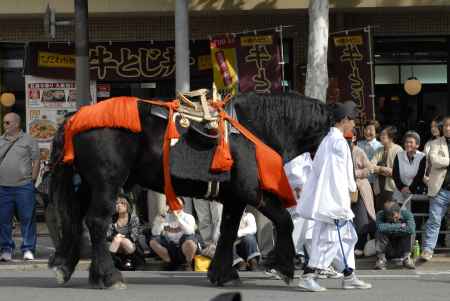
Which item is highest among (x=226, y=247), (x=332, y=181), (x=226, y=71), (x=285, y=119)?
(x=226, y=71)

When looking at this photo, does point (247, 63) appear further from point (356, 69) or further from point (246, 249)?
Answer: point (246, 249)

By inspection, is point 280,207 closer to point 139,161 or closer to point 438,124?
point 139,161

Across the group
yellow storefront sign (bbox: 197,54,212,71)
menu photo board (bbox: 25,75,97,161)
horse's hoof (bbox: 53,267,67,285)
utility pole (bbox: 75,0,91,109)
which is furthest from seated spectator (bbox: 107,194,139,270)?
yellow storefront sign (bbox: 197,54,212,71)

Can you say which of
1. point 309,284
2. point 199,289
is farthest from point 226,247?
point 309,284

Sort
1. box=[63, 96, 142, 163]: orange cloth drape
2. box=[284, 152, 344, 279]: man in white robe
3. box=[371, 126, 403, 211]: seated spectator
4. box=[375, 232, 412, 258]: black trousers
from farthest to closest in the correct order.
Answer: box=[371, 126, 403, 211]: seated spectator < box=[375, 232, 412, 258]: black trousers < box=[284, 152, 344, 279]: man in white robe < box=[63, 96, 142, 163]: orange cloth drape

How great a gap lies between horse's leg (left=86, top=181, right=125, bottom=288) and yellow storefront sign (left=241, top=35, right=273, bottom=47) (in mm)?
7209

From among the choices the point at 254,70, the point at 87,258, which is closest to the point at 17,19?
the point at 254,70

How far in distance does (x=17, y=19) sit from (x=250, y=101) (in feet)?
28.7

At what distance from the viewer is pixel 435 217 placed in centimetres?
1335

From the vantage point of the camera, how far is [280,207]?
10469 millimetres

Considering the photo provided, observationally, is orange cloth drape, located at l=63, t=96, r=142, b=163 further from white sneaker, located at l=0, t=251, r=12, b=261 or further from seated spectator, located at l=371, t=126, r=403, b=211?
seated spectator, located at l=371, t=126, r=403, b=211

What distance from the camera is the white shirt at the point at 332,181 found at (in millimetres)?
10383

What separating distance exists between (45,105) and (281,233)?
865 centimetres

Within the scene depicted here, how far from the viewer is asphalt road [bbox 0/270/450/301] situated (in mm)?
9953
